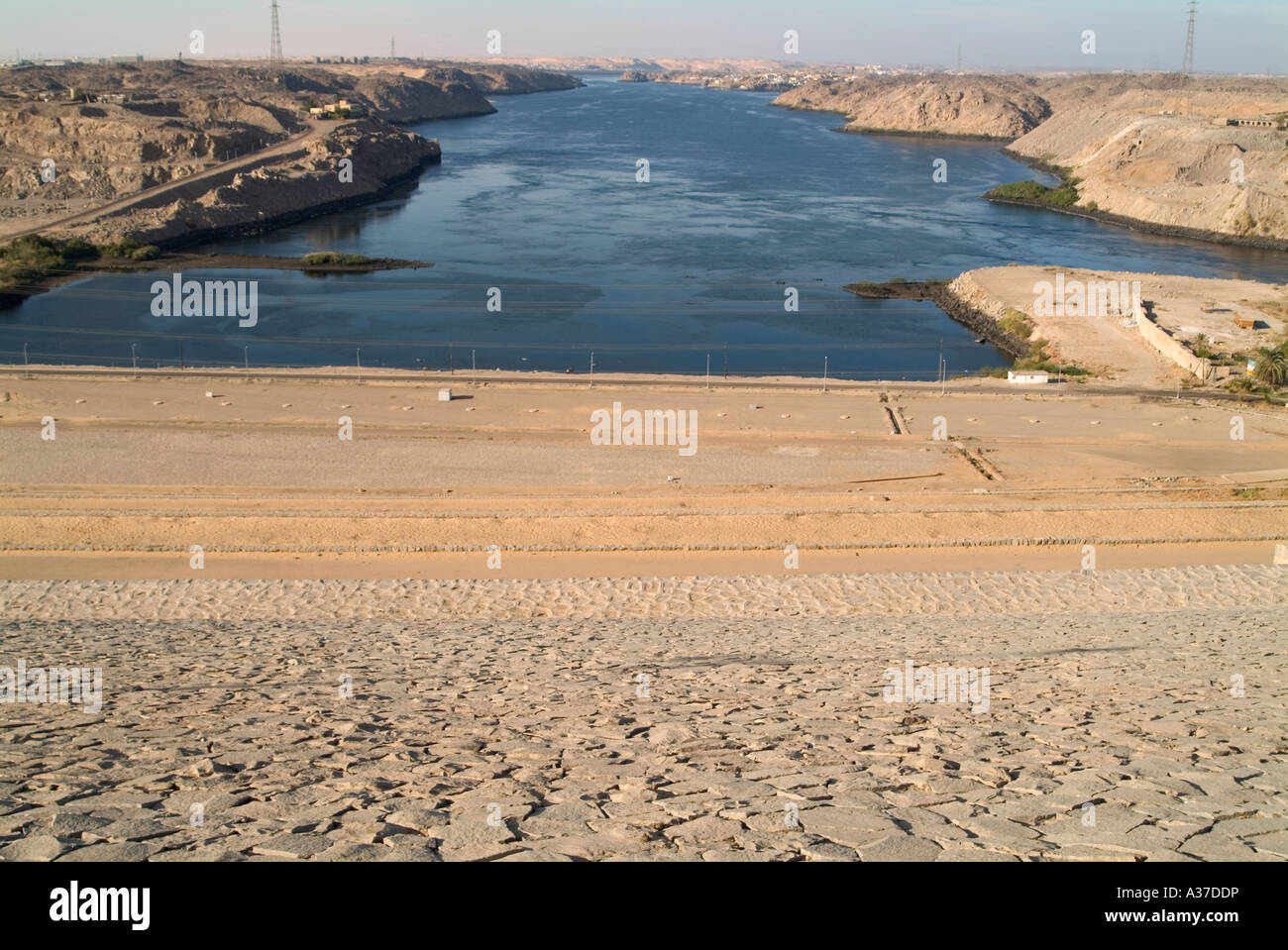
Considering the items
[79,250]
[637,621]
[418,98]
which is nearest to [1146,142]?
[79,250]

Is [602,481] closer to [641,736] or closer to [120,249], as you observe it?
[641,736]

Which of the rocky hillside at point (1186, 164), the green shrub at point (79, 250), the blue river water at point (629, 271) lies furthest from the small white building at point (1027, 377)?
the green shrub at point (79, 250)

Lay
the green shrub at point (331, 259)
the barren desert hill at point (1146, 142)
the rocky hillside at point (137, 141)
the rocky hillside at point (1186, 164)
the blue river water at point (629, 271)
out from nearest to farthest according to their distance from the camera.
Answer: the blue river water at point (629, 271)
the green shrub at point (331, 259)
the rocky hillside at point (137, 141)
the rocky hillside at point (1186, 164)
the barren desert hill at point (1146, 142)

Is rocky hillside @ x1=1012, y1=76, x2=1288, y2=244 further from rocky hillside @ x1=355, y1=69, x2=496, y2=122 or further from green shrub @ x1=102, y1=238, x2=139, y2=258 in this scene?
rocky hillside @ x1=355, y1=69, x2=496, y2=122

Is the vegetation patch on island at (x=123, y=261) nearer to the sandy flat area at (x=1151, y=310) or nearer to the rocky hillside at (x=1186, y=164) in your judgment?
the sandy flat area at (x=1151, y=310)

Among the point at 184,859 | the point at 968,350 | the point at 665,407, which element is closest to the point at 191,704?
the point at 184,859

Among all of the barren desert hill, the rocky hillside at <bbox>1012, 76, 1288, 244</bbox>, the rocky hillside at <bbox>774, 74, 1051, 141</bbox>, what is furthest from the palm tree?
the rocky hillside at <bbox>774, 74, 1051, 141</bbox>

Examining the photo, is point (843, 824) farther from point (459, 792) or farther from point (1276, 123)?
→ point (1276, 123)
